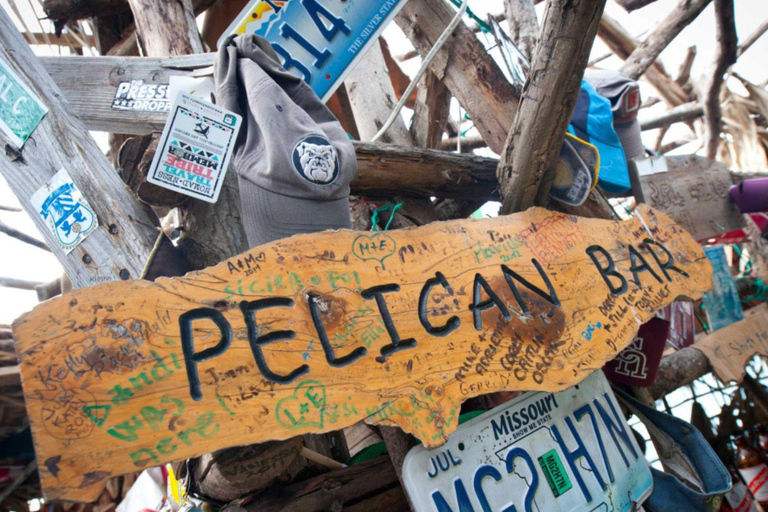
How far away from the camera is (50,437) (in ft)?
3.71

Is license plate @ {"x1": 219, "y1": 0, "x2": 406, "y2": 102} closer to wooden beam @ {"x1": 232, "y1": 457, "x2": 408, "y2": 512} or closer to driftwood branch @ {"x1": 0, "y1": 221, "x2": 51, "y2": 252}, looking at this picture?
wooden beam @ {"x1": 232, "y1": 457, "x2": 408, "y2": 512}

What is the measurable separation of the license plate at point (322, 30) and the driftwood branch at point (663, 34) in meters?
2.61

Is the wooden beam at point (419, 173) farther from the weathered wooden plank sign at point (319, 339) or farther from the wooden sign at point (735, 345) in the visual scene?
the wooden sign at point (735, 345)

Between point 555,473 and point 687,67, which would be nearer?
point 555,473

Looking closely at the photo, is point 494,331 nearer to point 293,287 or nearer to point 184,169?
point 293,287

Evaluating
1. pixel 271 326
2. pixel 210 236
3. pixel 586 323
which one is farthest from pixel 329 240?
pixel 586 323

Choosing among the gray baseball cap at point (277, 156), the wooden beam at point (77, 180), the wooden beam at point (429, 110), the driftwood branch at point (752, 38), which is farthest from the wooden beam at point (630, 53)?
the wooden beam at point (77, 180)

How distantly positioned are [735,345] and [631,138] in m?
1.66

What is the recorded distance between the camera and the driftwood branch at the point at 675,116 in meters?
5.14

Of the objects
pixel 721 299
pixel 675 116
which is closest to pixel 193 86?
pixel 721 299

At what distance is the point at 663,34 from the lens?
3.94 m

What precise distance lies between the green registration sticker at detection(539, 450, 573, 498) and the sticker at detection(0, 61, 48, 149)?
2.07 metres

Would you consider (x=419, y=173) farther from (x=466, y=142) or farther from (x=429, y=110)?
(x=466, y=142)

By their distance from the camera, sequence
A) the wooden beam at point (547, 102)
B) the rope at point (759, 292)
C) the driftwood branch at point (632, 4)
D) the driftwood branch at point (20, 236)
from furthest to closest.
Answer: the rope at point (759, 292), the driftwood branch at point (632, 4), the driftwood branch at point (20, 236), the wooden beam at point (547, 102)
